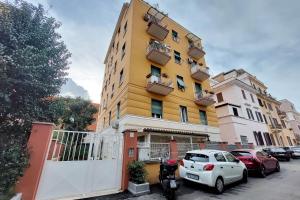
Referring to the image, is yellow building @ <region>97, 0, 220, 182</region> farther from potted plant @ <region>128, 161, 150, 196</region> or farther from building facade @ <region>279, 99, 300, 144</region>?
building facade @ <region>279, 99, 300, 144</region>

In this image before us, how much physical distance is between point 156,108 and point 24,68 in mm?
8717

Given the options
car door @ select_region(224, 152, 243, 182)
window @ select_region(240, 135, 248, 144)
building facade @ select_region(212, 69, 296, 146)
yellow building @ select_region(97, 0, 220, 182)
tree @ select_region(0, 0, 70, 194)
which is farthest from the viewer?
building facade @ select_region(212, 69, 296, 146)

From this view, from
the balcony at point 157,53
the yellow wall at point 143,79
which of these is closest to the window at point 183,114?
the yellow wall at point 143,79

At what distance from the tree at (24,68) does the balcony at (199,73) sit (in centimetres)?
1282

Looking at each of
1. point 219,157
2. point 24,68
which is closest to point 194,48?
point 219,157

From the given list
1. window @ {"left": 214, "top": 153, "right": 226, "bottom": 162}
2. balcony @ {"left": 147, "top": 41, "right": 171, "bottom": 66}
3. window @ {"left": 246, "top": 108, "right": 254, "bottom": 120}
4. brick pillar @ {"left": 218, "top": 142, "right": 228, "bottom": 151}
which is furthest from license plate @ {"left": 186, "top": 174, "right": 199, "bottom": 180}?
window @ {"left": 246, "top": 108, "right": 254, "bottom": 120}

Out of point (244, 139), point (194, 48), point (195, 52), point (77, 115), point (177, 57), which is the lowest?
point (244, 139)

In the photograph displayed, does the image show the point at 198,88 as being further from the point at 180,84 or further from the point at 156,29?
the point at 156,29

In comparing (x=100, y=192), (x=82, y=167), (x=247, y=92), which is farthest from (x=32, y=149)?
(x=247, y=92)

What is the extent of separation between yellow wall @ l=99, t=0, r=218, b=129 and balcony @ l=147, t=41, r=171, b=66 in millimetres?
493

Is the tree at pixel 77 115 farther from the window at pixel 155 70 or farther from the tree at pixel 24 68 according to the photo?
the tree at pixel 24 68

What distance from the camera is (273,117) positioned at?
94.4 feet

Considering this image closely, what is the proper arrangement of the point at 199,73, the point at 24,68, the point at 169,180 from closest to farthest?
the point at 169,180 < the point at 24,68 < the point at 199,73

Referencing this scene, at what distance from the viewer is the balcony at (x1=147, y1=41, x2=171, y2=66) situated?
1274 centimetres
